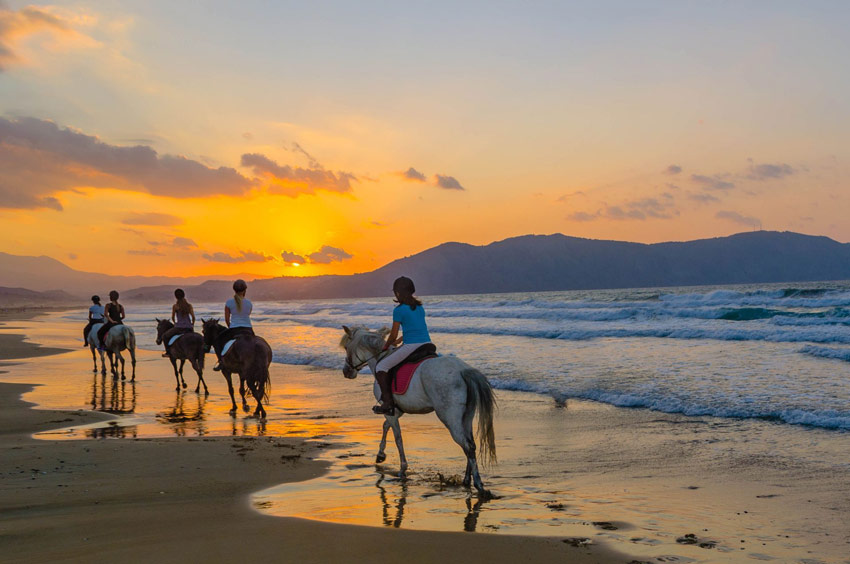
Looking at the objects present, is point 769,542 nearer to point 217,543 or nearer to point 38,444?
point 217,543

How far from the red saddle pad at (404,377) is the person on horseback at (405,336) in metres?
0.09

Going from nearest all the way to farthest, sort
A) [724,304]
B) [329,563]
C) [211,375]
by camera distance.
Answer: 1. [329,563]
2. [211,375]
3. [724,304]

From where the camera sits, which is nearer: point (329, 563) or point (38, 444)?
point (329, 563)

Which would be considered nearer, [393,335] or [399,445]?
[399,445]

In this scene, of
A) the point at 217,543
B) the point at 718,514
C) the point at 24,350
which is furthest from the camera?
the point at 24,350

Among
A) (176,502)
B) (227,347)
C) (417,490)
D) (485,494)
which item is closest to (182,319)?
(227,347)

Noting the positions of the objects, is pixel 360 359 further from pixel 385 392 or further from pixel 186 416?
pixel 186 416

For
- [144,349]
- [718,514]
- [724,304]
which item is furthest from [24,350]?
[724,304]

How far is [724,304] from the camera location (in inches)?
1881

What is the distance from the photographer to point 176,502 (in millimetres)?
6547

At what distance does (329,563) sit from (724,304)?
48.8 m

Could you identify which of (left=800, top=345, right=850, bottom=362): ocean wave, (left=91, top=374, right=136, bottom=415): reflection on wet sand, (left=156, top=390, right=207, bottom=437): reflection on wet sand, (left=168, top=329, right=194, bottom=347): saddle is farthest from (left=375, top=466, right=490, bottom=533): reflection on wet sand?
(left=800, top=345, right=850, bottom=362): ocean wave

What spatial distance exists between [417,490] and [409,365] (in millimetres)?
1460

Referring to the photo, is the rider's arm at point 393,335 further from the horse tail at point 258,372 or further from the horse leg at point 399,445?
the horse tail at point 258,372
